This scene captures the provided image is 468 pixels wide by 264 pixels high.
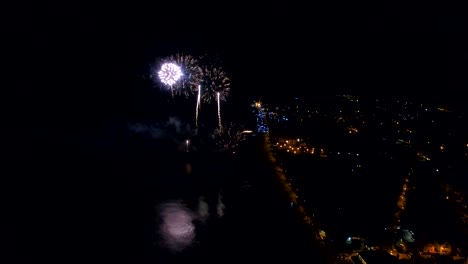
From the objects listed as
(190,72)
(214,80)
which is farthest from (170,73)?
(214,80)

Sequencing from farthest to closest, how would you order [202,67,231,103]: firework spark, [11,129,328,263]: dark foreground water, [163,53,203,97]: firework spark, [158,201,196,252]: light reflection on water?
[202,67,231,103]: firework spark < [163,53,203,97]: firework spark < [158,201,196,252]: light reflection on water < [11,129,328,263]: dark foreground water

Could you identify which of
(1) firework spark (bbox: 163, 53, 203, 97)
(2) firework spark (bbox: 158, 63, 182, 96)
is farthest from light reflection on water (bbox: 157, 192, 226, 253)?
(1) firework spark (bbox: 163, 53, 203, 97)

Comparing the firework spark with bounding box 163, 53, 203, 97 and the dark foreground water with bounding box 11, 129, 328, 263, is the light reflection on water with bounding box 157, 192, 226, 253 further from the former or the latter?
the firework spark with bounding box 163, 53, 203, 97

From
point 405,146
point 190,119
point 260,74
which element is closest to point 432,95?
point 260,74

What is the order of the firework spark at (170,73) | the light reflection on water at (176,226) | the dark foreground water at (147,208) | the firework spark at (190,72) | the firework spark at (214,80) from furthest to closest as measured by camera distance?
1. the firework spark at (214,80)
2. the firework spark at (190,72)
3. the firework spark at (170,73)
4. the light reflection on water at (176,226)
5. the dark foreground water at (147,208)

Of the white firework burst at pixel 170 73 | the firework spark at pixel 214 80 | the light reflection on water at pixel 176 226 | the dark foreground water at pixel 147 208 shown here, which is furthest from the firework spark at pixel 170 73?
the light reflection on water at pixel 176 226

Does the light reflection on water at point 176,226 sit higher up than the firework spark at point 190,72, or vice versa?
the firework spark at point 190,72

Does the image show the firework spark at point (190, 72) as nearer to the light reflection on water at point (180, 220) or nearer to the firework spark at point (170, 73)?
the firework spark at point (170, 73)

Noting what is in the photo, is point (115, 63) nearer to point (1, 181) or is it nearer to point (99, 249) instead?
point (1, 181)

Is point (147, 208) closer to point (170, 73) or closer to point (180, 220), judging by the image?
point (180, 220)
